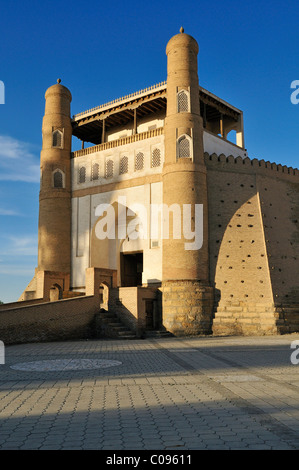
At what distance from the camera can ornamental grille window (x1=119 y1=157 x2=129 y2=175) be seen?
23062 mm

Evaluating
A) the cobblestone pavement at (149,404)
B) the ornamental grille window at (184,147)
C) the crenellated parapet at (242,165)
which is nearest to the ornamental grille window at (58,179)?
the ornamental grille window at (184,147)

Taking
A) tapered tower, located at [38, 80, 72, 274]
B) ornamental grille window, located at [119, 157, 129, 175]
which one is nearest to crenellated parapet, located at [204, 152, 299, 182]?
ornamental grille window, located at [119, 157, 129, 175]

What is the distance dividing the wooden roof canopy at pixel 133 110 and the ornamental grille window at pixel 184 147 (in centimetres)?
350

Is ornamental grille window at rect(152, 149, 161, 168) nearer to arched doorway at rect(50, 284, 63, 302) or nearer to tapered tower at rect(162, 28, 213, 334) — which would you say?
tapered tower at rect(162, 28, 213, 334)

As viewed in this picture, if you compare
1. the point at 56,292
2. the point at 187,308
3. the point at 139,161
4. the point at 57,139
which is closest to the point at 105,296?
the point at 56,292

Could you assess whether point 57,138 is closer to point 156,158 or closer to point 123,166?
point 123,166

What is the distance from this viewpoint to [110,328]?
55.7 ft

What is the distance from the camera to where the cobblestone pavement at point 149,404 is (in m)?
3.78

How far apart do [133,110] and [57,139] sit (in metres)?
4.65

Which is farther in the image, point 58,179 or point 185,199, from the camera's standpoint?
point 58,179

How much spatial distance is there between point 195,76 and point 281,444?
1997 centimetres

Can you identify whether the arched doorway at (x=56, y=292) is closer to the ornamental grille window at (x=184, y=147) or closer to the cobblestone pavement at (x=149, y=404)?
the ornamental grille window at (x=184, y=147)

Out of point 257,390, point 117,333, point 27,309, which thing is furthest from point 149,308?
point 257,390
